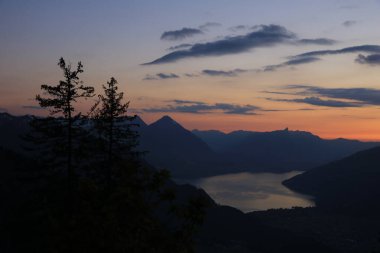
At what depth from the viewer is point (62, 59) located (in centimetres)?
3169

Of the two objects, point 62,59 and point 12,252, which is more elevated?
point 62,59

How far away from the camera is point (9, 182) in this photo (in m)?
95.6

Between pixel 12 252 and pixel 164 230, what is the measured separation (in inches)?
1690

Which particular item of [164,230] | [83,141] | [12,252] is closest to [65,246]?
[164,230]

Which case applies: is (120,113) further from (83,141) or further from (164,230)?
(164,230)

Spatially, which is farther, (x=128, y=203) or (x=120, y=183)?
(x=120, y=183)

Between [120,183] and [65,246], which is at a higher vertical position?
[120,183]

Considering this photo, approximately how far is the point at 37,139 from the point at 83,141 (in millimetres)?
3759

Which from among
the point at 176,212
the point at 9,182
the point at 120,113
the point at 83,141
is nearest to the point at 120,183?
the point at 176,212

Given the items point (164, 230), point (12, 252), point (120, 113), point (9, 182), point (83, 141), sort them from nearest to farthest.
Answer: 1. point (164, 230)
2. point (83, 141)
3. point (120, 113)
4. point (12, 252)
5. point (9, 182)

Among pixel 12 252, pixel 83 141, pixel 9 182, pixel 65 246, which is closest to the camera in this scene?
pixel 65 246

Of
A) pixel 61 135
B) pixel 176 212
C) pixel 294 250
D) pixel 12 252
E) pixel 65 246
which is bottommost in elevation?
pixel 294 250

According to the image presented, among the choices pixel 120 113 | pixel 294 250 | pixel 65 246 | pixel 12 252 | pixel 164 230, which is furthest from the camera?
pixel 294 250

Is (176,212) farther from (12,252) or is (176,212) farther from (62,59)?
(12,252)
